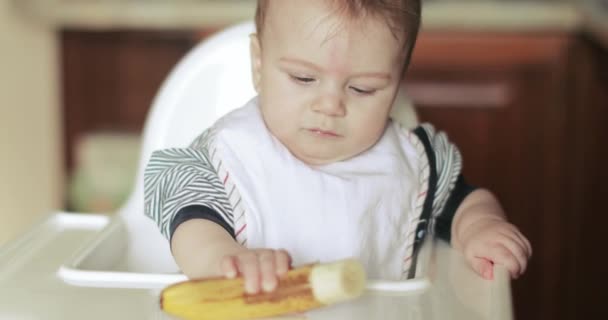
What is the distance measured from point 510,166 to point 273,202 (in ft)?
3.77

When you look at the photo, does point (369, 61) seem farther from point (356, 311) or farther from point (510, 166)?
point (510, 166)

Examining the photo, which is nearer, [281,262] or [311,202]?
[281,262]

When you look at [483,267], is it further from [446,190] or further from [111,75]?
[111,75]

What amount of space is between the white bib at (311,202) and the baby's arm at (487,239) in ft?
0.18

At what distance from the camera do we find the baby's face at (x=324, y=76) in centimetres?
78

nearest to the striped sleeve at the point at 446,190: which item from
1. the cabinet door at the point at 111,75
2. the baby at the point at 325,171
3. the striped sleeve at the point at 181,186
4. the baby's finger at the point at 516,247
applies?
the baby at the point at 325,171

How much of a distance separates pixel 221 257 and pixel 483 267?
0.25 m

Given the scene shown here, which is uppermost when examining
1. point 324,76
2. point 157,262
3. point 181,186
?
point 324,76

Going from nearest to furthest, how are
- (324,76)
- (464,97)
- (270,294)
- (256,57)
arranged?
(270,294)
(324,76)
(256,57)
(464,97)

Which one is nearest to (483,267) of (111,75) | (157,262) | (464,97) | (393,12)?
(393,12)

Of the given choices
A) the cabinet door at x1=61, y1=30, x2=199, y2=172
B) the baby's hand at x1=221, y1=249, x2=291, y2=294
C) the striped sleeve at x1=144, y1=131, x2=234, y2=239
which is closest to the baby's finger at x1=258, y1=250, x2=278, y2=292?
the baby's hand at x1=221, y1=249, x2=291, y2=294

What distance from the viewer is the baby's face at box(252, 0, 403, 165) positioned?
2.57 feet

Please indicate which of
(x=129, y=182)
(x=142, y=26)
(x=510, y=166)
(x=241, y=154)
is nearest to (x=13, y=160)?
(x=129, y=182)

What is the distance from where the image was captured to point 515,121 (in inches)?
74.9
